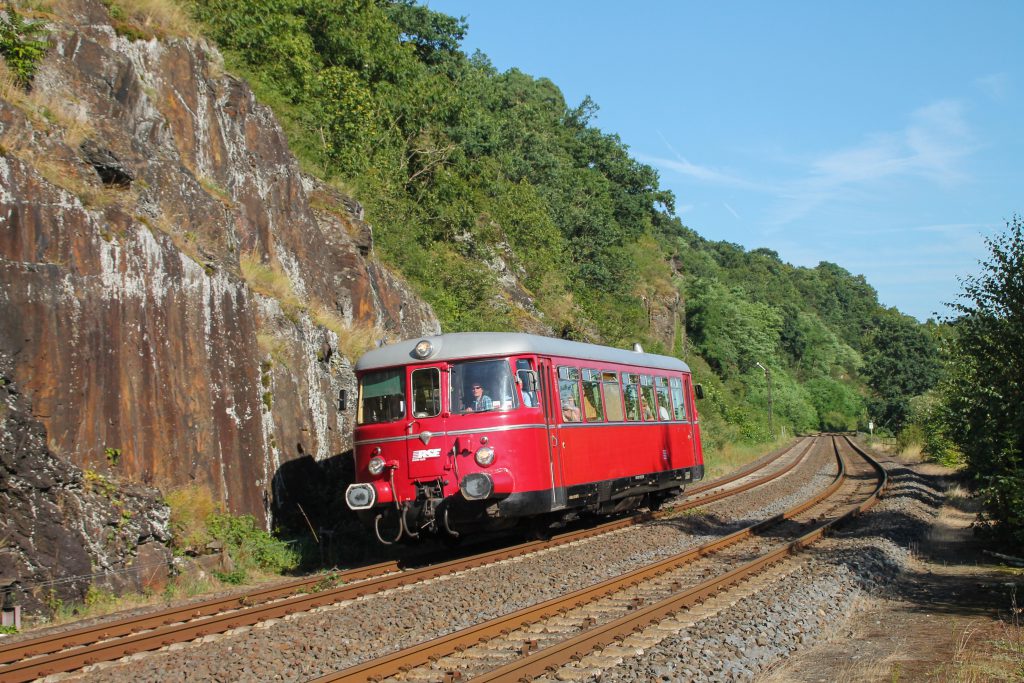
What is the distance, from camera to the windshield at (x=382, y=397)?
13.7m

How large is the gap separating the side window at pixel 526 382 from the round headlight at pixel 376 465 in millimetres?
2217

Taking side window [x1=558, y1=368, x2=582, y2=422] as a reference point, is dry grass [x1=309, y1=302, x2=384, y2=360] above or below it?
above

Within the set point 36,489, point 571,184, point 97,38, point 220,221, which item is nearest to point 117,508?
point 36,489

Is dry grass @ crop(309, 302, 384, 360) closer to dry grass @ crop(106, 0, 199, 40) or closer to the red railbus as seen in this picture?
the red railbus

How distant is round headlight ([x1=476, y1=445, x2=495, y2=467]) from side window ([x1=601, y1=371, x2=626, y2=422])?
3.58 metres

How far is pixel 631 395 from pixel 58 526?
9928 mm

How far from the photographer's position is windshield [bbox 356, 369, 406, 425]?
44.9 ft

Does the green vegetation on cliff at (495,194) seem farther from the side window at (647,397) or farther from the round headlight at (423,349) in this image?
the round headlight at (423,349)

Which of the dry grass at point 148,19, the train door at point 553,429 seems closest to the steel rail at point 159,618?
the train door at point 553,429

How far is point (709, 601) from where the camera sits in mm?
10430

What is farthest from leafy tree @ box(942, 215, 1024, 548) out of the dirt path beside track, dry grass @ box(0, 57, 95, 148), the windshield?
dry grass @ box(0, 57, 95, 148)

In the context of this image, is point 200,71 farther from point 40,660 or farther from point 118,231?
point 40,660

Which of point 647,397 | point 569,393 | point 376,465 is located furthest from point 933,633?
point 647,397

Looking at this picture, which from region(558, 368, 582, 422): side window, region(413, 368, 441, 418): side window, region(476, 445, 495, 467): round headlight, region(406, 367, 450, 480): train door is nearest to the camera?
region(476, 445, 495, 467): round headlight
